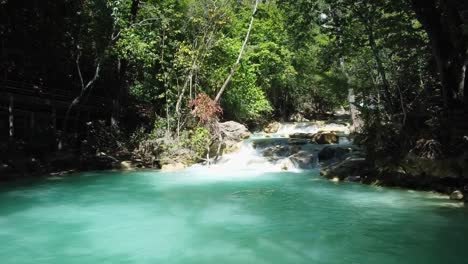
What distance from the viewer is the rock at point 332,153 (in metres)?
18.7

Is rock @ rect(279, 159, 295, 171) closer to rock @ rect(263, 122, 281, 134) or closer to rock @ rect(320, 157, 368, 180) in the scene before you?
rock @ rect(320, 157, 368, 180)

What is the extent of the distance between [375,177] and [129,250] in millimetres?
9323

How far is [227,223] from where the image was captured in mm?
9055

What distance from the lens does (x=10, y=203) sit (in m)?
11.3

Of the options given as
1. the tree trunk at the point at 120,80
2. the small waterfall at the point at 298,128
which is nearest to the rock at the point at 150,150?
the tree trunk at the point at 120,80

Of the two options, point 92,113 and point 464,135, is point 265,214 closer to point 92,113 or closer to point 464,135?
point 464,135

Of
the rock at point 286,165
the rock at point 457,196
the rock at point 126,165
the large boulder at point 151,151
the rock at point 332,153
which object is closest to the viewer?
the rock at point 457,196

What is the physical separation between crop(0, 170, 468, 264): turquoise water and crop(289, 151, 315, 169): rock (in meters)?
4.24

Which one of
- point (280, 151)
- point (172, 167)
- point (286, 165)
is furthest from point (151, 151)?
point (286, 165)

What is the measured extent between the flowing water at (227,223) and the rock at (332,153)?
4.25 meters

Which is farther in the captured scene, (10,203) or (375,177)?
(375,177)

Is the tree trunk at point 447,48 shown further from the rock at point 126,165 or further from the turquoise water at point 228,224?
the rock at point 126,165

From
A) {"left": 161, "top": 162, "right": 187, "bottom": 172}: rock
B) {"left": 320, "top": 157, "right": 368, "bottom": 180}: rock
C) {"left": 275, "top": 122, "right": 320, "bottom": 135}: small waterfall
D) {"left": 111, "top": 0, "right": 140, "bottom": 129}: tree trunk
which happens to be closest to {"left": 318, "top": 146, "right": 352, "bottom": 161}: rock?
{"left": 320, "top": 157, "right": 368, "bottom": 180}: rock

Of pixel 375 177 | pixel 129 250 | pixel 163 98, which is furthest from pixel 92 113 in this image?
pixel 129 250
